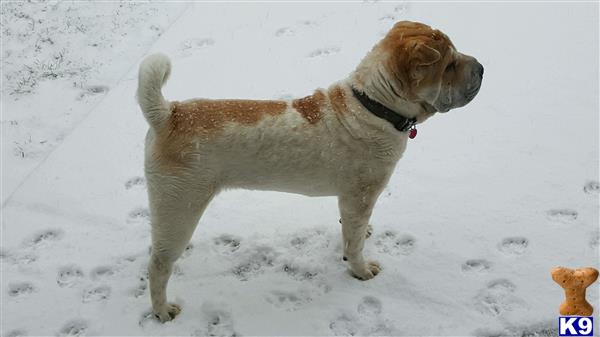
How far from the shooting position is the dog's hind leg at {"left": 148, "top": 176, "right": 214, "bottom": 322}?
111 inches

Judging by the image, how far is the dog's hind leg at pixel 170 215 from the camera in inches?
111

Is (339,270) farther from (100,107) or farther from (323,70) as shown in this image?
(100,107)

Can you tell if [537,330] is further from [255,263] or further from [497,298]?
[255,263]

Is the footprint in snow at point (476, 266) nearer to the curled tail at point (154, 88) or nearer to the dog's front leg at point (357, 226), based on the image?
the dog's front leg at point (357, 226)

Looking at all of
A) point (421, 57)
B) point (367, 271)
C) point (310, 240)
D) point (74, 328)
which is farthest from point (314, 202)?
point (74, 328)

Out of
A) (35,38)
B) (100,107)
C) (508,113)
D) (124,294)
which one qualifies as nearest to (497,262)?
(508,113)

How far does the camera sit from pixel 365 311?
3.18m

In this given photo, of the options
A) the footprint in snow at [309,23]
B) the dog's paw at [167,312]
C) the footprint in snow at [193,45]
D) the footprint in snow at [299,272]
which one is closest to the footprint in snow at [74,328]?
the dog's paw at [167,312]

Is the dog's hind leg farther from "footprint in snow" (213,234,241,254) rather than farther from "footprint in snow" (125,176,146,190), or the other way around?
"footprint in snow" (125,176,146,190)

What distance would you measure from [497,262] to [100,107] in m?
3.39

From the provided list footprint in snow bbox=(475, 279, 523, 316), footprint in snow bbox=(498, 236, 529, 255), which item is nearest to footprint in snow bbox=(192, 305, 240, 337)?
footprint in snow bbox=(475, 279, 523, 316)

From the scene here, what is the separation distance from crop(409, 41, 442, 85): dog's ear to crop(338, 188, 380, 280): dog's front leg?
0.68m

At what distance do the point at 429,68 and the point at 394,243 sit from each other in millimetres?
1266

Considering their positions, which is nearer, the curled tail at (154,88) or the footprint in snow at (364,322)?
the curled tail at (154,88)
